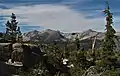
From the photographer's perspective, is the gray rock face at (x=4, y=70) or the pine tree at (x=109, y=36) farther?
the pine tree at (x=109, y=36)

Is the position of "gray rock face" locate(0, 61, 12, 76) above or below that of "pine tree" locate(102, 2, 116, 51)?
below

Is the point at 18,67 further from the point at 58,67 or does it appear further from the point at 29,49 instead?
the point at 58,67

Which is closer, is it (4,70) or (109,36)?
(4,70)

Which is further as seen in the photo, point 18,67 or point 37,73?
point 18,67

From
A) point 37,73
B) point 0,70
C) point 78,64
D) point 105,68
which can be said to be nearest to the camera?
point 37,73

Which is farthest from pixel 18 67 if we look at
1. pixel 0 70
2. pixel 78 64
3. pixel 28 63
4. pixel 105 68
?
pixel 105 68

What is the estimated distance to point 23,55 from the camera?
167 feet

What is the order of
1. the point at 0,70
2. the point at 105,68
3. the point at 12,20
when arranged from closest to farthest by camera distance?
the point at 0,70, the point at 105,68, the point at 12,20

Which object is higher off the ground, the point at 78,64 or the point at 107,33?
the point at 107,33

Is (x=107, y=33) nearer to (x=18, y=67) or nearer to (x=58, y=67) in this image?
(x=58, y=67)

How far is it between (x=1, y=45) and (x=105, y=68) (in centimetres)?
2123

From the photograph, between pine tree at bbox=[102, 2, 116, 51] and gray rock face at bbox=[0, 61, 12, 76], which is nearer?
gray rock face at bbox=[0, 61, 12, 76]

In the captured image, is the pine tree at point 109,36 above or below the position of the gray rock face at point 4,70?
above

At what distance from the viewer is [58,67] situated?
53875mm
